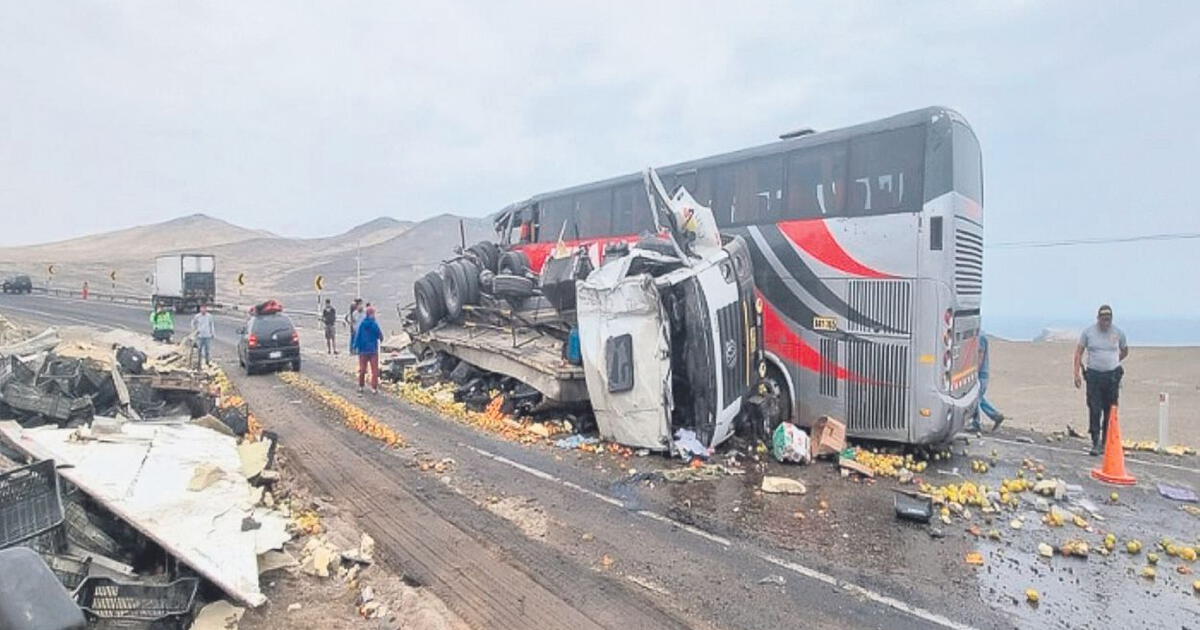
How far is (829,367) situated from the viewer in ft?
26.6

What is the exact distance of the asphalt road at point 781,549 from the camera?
400 cm

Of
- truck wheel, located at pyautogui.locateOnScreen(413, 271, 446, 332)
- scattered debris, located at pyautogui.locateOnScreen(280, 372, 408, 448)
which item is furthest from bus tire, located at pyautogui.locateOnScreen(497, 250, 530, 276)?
scattered debris, located at pyautogui.locateOnScreen(280, 372, 408, 448)

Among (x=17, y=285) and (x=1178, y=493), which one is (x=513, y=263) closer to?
(x=1178, y=493)

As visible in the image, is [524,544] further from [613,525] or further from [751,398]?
[751,398]

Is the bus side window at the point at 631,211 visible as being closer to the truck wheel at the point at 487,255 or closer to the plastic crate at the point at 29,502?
the truck wheel at the point at 487,255

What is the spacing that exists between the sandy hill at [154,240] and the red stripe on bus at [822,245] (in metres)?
103

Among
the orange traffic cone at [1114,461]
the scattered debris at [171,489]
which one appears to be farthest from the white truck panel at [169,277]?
the orange traffic cone at [1114,461]

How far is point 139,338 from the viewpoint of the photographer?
1853 centimetres

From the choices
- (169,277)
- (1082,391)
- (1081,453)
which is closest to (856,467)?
(1081,453)

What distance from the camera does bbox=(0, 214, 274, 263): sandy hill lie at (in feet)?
307

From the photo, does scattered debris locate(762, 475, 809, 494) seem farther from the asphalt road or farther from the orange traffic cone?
the orange traffic cone

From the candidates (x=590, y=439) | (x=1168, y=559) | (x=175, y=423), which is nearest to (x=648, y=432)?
(x=590, y=439)

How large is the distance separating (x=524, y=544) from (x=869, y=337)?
16.5 feet

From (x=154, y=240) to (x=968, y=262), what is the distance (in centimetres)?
13080
